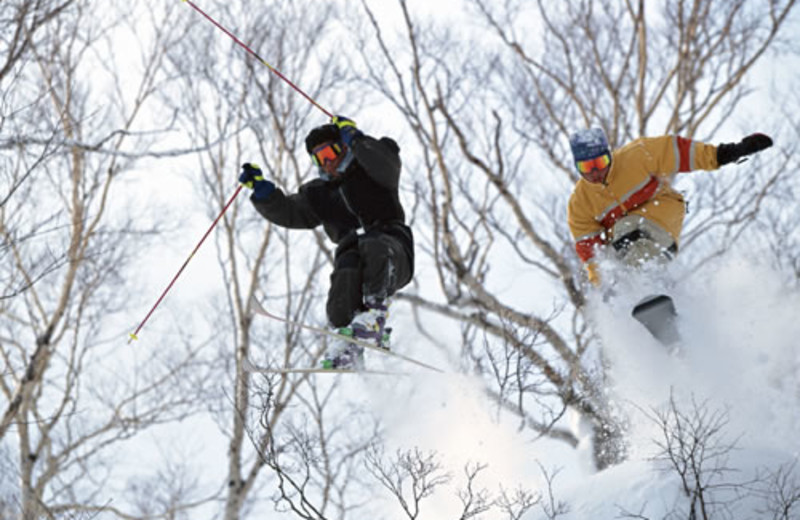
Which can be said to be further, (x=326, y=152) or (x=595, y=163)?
(x=595, y=163)

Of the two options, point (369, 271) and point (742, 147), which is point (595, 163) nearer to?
point (742, 147)

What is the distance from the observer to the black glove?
4.46m

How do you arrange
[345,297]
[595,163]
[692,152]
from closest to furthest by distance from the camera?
1. [345,297]
2. [692,152]
3. [595,163]

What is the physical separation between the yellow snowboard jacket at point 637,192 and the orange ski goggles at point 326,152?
187 centimetres

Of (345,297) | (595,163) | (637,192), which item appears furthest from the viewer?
(637,192)

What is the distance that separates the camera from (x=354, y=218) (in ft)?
16.5

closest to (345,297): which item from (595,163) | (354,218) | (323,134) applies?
(354,218)

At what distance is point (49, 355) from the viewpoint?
30.0 feet

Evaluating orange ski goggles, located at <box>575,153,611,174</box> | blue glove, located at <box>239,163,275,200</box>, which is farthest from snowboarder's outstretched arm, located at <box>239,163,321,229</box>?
orange ski goggles, located at <box>575,153,611,174</box>

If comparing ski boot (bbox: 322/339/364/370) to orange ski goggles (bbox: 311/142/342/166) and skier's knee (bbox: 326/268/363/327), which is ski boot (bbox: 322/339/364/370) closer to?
skier's knee (bbox: 326/268/363/327)

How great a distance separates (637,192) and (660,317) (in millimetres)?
927

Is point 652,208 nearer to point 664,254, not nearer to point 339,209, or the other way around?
point 664,254

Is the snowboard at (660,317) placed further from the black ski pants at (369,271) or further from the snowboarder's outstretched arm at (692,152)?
the black ski pants at (369,271)

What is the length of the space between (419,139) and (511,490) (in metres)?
6.74
